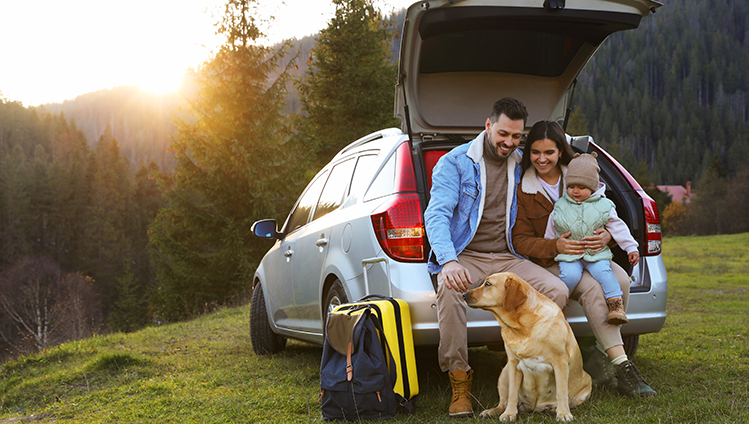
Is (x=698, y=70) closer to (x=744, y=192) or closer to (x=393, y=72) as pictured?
(x=744, y=192)

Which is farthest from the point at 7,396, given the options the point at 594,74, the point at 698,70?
the point at 698,70

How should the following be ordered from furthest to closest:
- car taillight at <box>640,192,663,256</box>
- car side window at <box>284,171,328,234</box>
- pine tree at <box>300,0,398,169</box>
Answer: pine tree at <box>300,0,398,169</box>
car side window at <box>284,171,328,234</box>
car taillight at <box>640,192,663,256</box>

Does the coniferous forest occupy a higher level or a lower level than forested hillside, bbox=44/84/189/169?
lower

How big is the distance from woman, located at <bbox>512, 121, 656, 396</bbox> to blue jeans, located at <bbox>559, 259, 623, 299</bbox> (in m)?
0.03

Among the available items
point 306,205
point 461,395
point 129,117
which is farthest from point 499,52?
point 129,117

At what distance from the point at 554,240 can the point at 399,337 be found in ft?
3.63

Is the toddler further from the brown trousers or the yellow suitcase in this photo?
the yellow suitcase

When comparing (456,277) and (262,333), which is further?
→ (262,333)

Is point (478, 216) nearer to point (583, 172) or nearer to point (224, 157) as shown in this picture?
point (583, 172)

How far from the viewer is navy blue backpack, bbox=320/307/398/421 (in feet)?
10.0

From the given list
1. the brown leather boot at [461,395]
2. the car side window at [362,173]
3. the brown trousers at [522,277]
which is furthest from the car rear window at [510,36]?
the brown leather boot at [461,395]

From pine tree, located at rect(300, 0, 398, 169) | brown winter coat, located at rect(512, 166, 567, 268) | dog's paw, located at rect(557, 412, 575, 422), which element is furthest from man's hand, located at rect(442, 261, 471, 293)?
pine tree, located at rect(300, 0, 398, 169)

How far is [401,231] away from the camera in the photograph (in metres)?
3.25

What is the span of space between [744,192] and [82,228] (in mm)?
69639
